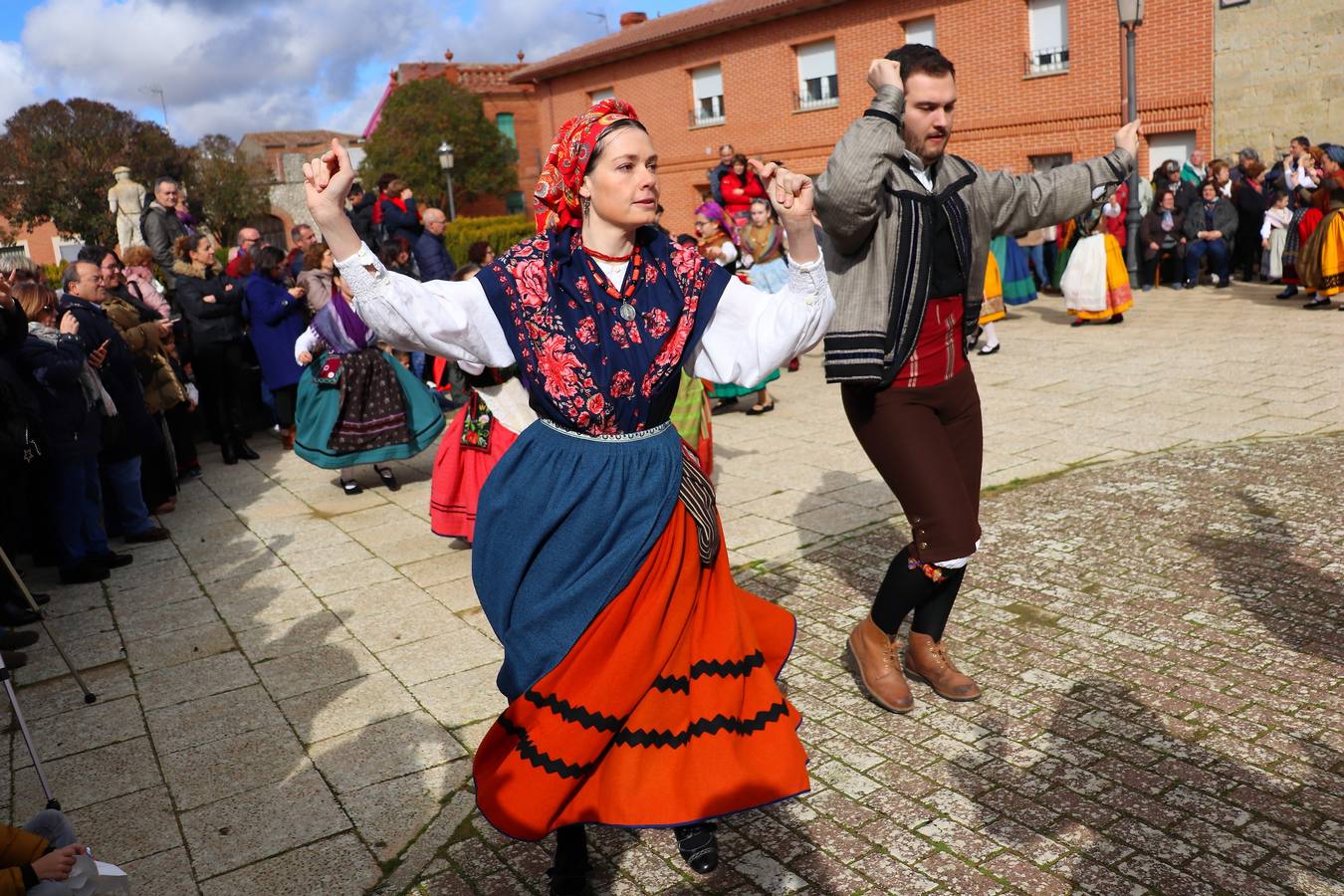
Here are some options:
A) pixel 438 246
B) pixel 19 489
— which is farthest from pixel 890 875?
pixel 438 246

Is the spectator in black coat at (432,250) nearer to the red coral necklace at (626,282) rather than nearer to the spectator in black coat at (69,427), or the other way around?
the spectator in black coat at (69,427)

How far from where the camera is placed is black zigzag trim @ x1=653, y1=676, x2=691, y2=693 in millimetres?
2980

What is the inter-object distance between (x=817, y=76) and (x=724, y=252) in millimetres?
17558

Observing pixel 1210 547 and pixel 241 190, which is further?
pixel 241 190

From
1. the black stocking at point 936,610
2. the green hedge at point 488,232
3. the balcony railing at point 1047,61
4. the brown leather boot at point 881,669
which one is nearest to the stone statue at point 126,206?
the brown leather boot at point 881,669

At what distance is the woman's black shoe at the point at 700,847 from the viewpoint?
3.16m

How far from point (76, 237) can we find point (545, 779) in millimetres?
31245

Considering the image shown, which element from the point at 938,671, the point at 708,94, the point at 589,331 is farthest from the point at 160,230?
the point at 708,94

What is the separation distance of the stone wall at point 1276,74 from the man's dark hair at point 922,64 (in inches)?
646

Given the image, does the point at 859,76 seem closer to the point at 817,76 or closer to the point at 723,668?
the point at 817,76

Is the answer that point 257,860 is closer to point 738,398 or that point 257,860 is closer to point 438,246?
point 738,398

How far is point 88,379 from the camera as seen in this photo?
688 centimetres

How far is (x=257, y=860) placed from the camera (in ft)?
11.6

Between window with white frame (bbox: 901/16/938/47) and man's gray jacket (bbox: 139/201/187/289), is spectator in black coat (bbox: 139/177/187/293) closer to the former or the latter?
man's gray jacket (bbox: 139/201/187/289)
